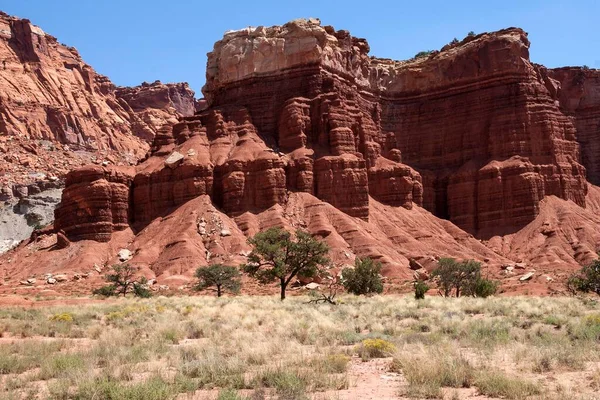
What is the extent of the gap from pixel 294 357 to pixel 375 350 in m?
2.18

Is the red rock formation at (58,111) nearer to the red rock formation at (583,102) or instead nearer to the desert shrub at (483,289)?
the red rock formation at (583,102)

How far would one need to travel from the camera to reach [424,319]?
2311 cm

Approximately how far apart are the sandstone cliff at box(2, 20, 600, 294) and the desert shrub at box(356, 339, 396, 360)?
45768mm

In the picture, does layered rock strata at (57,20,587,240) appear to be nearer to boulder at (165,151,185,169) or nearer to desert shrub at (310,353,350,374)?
boulder at (165,151,185,169)

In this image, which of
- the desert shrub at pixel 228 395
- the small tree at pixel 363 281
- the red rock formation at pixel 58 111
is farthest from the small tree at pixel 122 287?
the red rock formation at pixel 58 111

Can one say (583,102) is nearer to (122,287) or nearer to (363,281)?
(363,281)

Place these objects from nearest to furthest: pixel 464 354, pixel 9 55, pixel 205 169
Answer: pixel 464 354 < pixel 205 169 < pixel 9 55

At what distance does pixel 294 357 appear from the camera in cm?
1404

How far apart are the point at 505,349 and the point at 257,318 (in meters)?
11.3

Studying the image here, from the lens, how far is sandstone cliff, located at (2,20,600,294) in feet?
237

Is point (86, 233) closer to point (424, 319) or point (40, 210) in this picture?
point (40, 210)

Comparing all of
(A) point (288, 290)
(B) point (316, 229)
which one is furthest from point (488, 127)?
(A) point (288, 290)

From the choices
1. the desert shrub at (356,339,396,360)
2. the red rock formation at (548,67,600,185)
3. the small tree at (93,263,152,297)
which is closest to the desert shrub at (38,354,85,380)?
the desert shrub at (356,339,396,360)

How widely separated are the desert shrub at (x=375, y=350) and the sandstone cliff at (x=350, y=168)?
150ft
